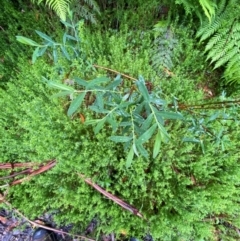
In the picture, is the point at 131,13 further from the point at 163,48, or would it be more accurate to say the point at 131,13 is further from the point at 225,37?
the point at 225,37

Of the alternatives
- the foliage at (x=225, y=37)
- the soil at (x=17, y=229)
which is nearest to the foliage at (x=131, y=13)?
the foliage at (x=225, y=37)

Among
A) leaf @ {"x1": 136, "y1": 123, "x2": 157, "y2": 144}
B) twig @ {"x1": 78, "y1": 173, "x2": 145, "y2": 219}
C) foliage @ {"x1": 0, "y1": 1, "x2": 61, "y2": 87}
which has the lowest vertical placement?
twig @ {"x1": 78, "y1": 173, "x2": 145, "y2": 219}

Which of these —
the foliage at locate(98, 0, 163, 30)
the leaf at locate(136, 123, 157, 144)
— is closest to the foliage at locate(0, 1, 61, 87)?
the foliage at locate(98, 0, 163, 30)

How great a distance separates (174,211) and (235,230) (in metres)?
0.31

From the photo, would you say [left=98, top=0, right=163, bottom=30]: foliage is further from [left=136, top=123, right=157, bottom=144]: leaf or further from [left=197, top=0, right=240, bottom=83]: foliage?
[left=136, top=123, right=157, bottom=144]: leaf

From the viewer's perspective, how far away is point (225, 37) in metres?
1.36

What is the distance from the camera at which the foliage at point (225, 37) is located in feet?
4.39

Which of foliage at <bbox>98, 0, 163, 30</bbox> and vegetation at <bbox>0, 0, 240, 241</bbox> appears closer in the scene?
vegetation at <bbox>0, 0, 240, 241</bbox>

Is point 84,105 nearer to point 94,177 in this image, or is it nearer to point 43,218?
point 94,177

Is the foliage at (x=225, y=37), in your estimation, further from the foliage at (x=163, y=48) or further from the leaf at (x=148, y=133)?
the leaf at (x=148, y=133)

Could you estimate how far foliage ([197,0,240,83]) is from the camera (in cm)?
134

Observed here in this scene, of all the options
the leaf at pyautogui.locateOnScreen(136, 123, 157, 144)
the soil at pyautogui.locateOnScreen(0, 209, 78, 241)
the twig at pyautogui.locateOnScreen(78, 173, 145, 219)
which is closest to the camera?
the leaf at pyautogui.locateOnScreen(136, 123, 157, 144)

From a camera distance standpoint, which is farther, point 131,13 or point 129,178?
point 131,13

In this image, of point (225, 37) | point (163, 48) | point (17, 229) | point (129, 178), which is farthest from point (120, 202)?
point (225, 37)
